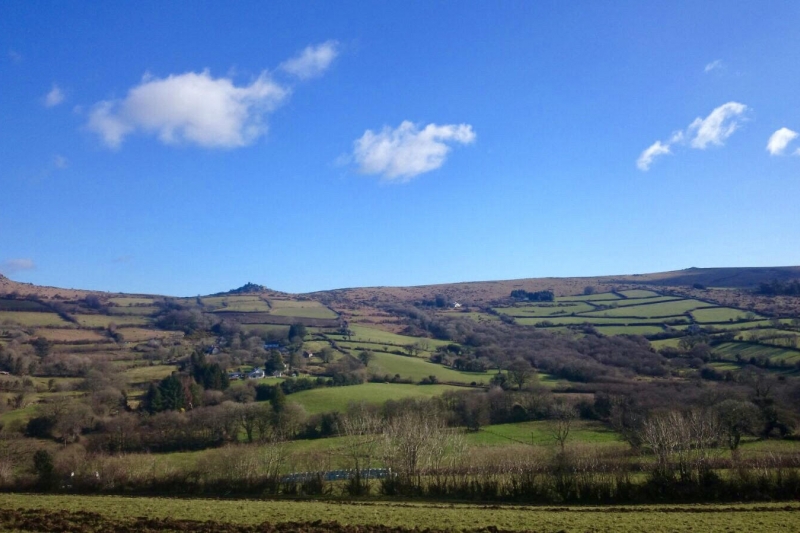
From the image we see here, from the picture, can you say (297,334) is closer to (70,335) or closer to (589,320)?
(70,335)

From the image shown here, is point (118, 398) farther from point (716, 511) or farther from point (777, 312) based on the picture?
point (777, 312)

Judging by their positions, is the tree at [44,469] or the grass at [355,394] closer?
the tree at [44,469]

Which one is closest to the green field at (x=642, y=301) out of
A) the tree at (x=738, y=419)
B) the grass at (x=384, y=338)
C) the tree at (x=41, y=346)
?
the grass at (x=384, y=338)

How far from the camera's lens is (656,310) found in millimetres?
144875

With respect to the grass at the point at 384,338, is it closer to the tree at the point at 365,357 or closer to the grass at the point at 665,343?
the tree at the point at 365,357

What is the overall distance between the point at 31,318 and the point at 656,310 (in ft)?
519

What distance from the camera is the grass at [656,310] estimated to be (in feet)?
461

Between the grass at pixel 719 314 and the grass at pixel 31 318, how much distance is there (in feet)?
502

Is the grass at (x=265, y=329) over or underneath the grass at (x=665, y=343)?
over

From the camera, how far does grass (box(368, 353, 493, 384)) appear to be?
10381 cm

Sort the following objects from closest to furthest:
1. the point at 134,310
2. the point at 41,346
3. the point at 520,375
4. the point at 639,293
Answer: the point at 520,375 → the point at 41,346 → the point at 134,310 → the point at 639,293

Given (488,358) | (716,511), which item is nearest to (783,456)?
(716,511)

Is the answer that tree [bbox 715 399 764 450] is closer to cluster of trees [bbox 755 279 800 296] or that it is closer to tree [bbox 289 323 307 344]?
tree [bbox 289 323 307 344]

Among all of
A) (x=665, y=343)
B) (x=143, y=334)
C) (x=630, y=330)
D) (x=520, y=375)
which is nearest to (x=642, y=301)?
(x=630, y=330)
